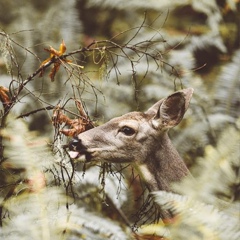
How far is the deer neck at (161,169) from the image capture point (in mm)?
1372

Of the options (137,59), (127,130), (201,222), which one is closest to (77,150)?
(127,130)

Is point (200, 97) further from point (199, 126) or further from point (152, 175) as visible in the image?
point (152, 175)

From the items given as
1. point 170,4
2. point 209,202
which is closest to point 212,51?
point 170,4

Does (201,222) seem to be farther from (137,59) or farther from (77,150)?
(137,59)

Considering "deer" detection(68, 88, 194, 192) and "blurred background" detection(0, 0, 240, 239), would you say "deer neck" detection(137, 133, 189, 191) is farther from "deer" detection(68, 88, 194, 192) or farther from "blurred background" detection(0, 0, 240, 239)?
"blurred background" detection(0, 0, 240, 239)

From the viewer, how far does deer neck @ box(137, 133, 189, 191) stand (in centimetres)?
137

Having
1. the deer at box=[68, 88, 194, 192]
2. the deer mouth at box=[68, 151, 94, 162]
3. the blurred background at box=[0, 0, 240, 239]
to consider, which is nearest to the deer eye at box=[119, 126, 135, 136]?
the deer at box=[68, 88, 194, 192]

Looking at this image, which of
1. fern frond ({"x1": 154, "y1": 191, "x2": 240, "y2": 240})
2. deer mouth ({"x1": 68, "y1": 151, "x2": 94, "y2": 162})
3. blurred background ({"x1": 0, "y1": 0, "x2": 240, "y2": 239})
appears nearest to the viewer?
fern frond ({"x1": 154, "y1": 191, "x2": 240, "y2": 240})

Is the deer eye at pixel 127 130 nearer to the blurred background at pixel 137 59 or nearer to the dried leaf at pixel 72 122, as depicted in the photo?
the dried leaf at pixel 72 122

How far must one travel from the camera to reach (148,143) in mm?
1379

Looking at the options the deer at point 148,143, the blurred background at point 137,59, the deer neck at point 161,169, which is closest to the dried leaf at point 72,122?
the deer at point 148,143

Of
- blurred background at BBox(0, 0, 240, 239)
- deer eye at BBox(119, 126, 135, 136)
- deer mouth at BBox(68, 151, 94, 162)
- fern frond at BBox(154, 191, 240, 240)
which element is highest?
blurred background at BBox(0, 0, 240, 239)

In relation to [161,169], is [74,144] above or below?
above

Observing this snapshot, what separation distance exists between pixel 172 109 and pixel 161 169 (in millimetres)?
133
